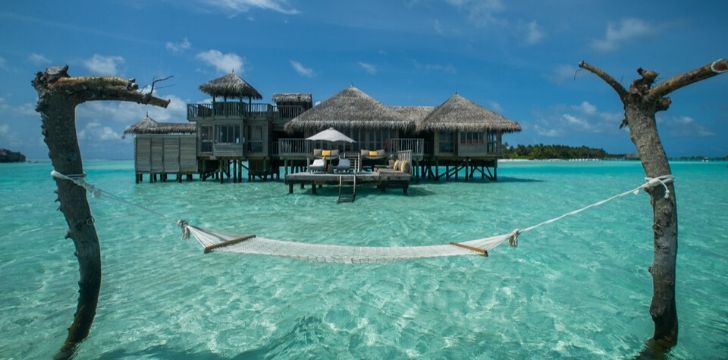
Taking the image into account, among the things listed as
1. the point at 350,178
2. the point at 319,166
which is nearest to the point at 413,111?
the point at 319,166

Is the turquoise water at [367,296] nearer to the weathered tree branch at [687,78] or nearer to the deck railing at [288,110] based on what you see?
the weathered tree branch at [687,78]

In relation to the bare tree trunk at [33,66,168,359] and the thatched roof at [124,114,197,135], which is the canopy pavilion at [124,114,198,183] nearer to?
the thatched roof at [124,114,197,135]

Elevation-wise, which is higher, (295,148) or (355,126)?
(355,126)

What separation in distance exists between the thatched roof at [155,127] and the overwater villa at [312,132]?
4.22 metres

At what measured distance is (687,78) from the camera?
102 inches

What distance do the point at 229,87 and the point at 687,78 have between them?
1856cm

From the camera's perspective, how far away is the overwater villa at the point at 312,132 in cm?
1762

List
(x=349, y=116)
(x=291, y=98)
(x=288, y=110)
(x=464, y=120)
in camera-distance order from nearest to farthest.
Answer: (x=349, y=116)
(x=464, y=120)
(x=288, y=110)
(x=291, y=98)

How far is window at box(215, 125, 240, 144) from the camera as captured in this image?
18828 millimetres

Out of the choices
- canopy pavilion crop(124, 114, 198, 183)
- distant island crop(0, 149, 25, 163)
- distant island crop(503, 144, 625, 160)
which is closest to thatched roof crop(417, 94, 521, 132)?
canopy pavilion crop(124, 114, 198, 183)

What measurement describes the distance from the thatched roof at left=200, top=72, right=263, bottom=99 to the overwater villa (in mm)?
45

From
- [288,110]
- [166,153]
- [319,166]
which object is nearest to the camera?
[319,166]

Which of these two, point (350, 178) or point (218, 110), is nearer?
point (350, 178)

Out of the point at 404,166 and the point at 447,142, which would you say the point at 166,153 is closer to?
the point at 404,166
